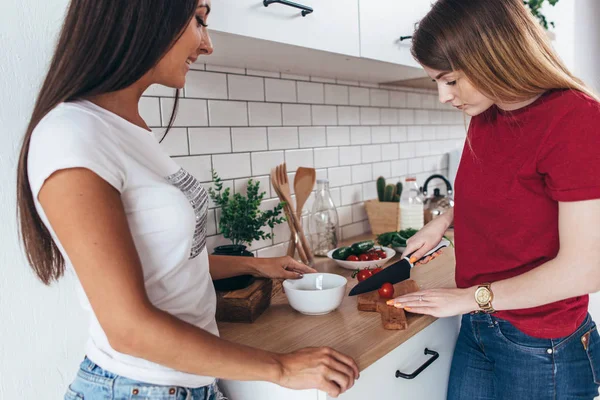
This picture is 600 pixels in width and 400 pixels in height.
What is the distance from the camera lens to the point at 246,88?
1.52 meters

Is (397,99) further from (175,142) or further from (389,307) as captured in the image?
(389,307)

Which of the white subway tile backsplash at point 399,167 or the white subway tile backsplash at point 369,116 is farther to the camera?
the white subway tile backsplash at point 399,167

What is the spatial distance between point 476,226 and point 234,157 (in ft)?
2.46

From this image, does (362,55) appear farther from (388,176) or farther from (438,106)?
(438,106)

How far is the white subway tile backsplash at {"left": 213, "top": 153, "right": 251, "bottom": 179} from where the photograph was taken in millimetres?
1457

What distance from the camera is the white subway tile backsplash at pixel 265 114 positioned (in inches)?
61.0

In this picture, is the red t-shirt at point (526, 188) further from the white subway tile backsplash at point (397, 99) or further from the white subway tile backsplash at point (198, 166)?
the white subway tile backsplash at point (397, 99)

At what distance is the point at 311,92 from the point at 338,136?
0.23 m

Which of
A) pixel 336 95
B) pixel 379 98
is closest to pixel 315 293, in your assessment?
pixel 336 95

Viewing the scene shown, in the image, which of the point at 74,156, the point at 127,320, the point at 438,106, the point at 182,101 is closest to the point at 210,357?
the point at 127,320

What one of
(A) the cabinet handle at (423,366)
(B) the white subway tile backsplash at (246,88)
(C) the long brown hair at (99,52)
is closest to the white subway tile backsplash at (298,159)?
(B) the white subway tile backsplash at (246,88)

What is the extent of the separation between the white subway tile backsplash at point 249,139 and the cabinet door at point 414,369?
0.77 m

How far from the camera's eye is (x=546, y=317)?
1.01m

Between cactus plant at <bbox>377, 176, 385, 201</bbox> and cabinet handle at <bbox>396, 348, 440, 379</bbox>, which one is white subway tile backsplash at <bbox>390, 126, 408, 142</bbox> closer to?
cactus plant at <bbox>377, 176, 385, 201</bbox>
